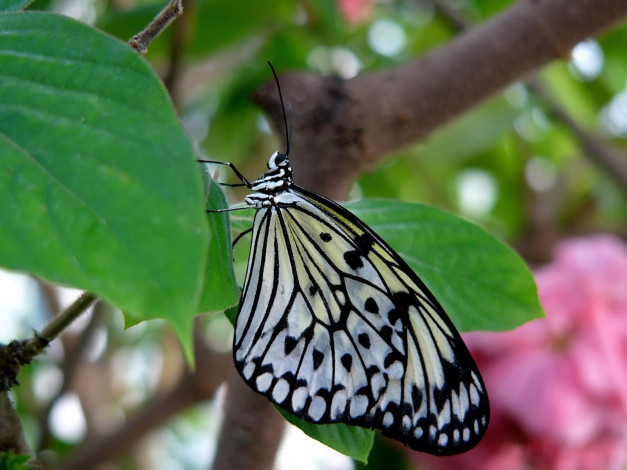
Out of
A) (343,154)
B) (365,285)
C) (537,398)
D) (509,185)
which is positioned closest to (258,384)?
(365,285)

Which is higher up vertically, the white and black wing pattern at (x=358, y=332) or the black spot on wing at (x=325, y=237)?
the black spot on wing at (x=325, y=237)

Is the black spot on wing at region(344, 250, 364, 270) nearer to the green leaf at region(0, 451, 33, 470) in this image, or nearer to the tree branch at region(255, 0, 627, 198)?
the tree branch at region(255, 0, 627, 198)

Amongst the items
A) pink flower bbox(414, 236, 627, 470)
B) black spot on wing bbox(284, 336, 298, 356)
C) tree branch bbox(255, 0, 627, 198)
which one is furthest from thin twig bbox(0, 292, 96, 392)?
pink flower bbox(414, 236, 627, 470)

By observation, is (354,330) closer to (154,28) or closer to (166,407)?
(154,28)

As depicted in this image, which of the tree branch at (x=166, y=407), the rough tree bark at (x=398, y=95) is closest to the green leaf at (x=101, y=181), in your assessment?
the rough tree bark at (x=398, y=95)

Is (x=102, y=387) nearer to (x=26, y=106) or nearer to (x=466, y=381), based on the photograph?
(x=466, y=381)

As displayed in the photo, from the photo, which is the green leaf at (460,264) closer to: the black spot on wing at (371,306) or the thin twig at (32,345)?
the black spot on wing at (371,306)

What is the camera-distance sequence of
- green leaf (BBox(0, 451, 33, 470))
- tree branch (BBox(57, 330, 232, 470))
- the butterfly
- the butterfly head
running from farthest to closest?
1. tree branch (BBox(57, 330, 232, 470))
2. the butterfly head
3. the butterfly
4. green leaf (BBox(0, 451, 33, 470))
